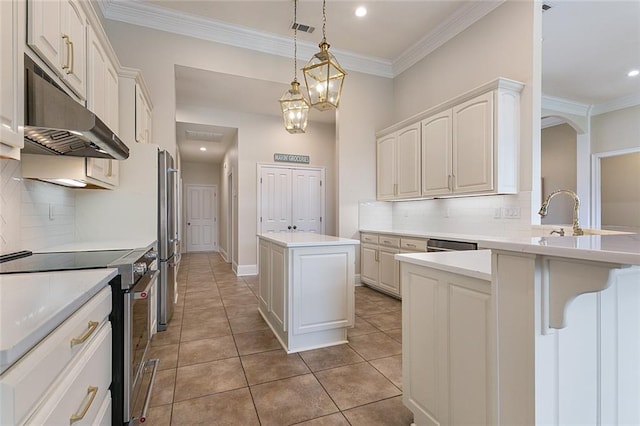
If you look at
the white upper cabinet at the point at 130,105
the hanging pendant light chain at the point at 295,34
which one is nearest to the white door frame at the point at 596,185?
the hanging pendant light chain at the point at 295,34

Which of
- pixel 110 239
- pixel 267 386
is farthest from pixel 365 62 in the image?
pixel 267 386

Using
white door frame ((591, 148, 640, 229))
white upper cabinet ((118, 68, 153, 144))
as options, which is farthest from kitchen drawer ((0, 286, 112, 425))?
white door frame ((591, 148, 640, 229))

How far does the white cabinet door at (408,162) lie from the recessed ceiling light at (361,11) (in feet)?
5.07

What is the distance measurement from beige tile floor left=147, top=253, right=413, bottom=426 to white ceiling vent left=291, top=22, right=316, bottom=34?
12.2 feet

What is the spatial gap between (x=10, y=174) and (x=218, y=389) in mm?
1794

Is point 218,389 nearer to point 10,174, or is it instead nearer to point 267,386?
point 267,386

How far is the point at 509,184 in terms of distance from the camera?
10.1 feet

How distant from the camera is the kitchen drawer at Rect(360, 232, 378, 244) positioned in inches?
173

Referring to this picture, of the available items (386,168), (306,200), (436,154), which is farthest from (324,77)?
(306,200)

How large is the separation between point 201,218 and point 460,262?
9.16 meters

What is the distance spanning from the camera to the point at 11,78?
3.80ft

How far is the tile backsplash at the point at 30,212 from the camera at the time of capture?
1.62 metres

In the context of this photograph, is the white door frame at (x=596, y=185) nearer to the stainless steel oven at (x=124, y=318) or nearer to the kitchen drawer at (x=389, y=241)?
the kitchen drawer at (x=389, y=241)

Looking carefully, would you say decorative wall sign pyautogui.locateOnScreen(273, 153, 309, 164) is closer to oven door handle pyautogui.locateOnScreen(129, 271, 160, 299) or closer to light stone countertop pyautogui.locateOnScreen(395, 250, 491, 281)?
oven door handle pyautogui.locateOnScreen(129, 271, 160, 299)
